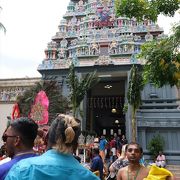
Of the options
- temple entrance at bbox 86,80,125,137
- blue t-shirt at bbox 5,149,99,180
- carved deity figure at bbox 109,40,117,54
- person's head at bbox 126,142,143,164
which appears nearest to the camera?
blue t-shirt at bbox 5,149,99,180

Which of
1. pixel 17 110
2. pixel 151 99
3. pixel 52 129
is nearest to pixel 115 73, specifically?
pixel 151 99

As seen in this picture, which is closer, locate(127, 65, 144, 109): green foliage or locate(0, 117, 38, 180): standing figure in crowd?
locate(0, 117, 38, 180): standing figure in crowd

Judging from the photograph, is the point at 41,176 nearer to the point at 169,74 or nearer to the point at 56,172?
the point at 56,172

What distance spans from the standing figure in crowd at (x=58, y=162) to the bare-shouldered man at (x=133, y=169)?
6.30 ft

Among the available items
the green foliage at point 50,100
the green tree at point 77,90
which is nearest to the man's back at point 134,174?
the green foliage at point 50,100

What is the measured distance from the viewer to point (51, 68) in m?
22.2

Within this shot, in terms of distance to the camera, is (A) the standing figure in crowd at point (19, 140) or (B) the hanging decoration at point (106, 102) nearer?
(A) the standing figure in crowd at point (19, 140)

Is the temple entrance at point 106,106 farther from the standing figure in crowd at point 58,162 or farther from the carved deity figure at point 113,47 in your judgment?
the standing figure in crowd at point 58,162

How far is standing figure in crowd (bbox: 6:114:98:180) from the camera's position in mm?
1650

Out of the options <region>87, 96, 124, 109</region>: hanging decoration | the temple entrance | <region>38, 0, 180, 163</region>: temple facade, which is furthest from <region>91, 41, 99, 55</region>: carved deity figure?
<region>87, 96, 124, 109</region>: hanging decoration

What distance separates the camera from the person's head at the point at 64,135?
1.86 meters

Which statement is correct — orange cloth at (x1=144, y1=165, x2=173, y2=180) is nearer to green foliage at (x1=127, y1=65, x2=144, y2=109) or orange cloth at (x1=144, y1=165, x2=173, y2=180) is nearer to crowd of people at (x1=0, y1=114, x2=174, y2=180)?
crowd of people at (x1=0, y1=114, x2=174, y2=180)

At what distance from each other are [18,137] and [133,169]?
1.85 meters

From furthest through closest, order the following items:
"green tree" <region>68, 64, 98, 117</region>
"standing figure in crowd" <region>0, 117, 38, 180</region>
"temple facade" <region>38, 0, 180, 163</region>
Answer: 1. "temple facade" <region>38, 0, 180, 163</region>
2. "green tree" <region>68, 64, 98, 117</region>
3. "standing figure in crowd" <region>0, 117, 38, 180</region>
